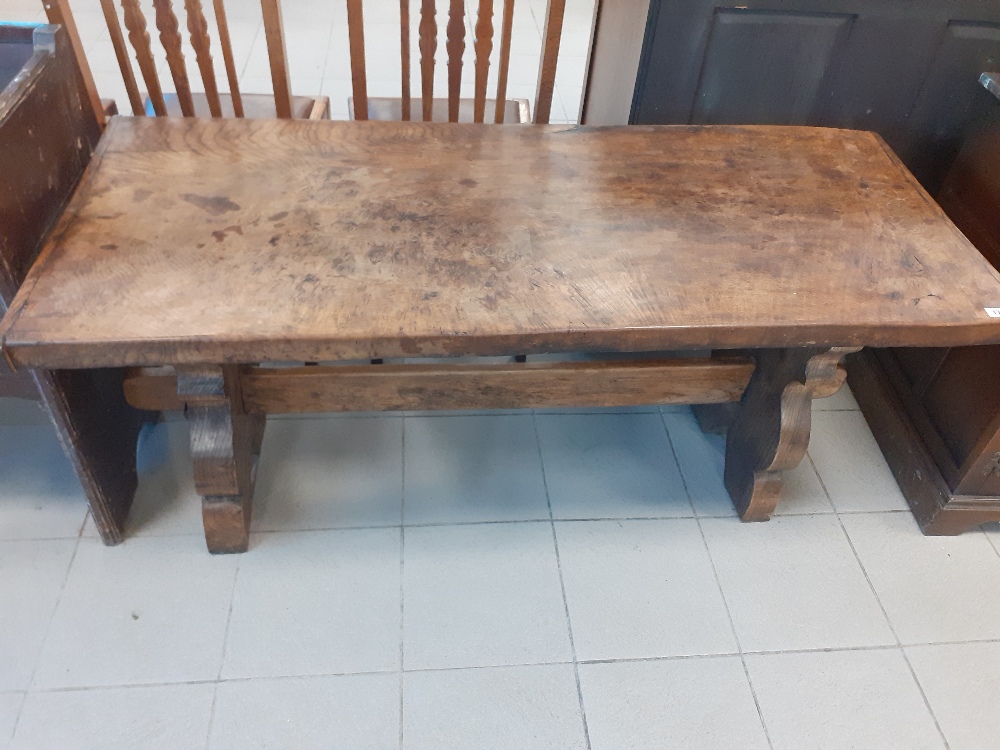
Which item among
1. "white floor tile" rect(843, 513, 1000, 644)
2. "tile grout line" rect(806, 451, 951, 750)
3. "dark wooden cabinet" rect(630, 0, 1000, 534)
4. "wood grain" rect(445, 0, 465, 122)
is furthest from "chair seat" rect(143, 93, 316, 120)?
"white floor tile" rect(843, 513, 1000, 644)

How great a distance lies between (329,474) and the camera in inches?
75.0

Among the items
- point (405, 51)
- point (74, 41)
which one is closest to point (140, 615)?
point (74, 41)

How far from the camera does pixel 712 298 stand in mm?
1306

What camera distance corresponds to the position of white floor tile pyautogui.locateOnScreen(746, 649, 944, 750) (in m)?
1.50

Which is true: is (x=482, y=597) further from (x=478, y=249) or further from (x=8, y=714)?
(x=8, y=714)

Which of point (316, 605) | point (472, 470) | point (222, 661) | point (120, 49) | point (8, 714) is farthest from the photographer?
point (472, 470)

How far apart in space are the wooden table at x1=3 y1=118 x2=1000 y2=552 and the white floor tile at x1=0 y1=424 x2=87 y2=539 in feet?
1.22

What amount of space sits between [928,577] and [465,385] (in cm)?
122

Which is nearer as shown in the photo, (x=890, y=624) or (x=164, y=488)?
(x=890, y=624)

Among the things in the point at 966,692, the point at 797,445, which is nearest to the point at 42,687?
the point at 797,445

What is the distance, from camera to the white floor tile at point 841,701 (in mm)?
1499

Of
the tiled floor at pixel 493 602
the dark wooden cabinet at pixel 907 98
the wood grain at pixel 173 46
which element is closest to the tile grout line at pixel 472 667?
the tiled floor at pixel 493 602

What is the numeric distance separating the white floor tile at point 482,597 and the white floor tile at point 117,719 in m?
0.43

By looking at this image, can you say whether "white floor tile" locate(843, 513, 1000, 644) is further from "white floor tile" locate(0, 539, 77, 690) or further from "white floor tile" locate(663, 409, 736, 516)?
"white floor tile" locate(0, 539, 77, 690)
